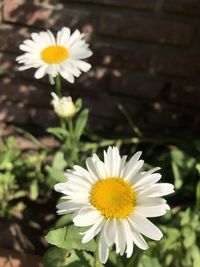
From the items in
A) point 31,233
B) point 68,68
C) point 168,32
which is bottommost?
point 31,233

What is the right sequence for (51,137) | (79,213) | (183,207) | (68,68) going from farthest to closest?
(51,137) → (183,207) → (68,68) → (79,213)

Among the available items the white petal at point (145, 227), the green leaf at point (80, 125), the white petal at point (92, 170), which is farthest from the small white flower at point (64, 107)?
the white petal at point (145, 227)

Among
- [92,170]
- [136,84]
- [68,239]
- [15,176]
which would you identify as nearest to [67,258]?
[68,239]

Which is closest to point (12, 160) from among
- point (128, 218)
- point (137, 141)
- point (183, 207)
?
point (137, 141)

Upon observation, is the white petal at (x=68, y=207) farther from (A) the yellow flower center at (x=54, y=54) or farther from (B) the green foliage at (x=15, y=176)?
(B) the green foliage at (x=15, y=176)

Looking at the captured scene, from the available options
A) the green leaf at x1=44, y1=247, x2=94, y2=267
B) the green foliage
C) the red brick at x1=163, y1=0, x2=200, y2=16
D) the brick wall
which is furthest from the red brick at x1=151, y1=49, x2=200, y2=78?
the green leaf at x1=44, y1=247, x2=94, y2=267

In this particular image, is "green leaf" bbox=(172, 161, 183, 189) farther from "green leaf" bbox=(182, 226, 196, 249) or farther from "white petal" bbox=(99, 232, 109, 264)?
"white petal" bbox=(99, 232, 109, 264)

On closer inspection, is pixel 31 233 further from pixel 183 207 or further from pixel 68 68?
pixel 68 68
